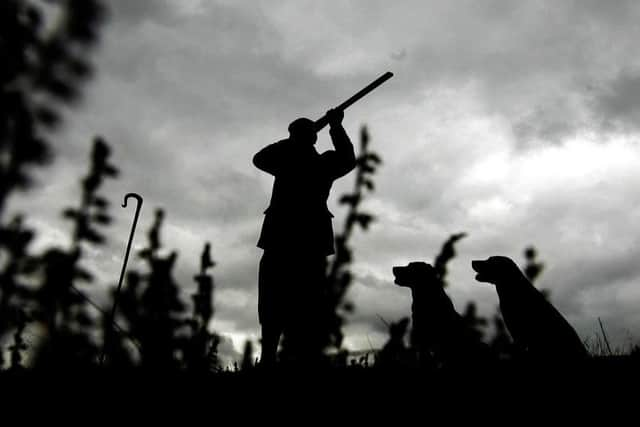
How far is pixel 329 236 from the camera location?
5793 millimetres

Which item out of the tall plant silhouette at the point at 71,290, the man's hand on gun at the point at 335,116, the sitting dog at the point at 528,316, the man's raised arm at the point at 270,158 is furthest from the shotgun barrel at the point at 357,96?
the tall plant silhouette at the point at 71,290

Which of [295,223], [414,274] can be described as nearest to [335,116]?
[295,223]

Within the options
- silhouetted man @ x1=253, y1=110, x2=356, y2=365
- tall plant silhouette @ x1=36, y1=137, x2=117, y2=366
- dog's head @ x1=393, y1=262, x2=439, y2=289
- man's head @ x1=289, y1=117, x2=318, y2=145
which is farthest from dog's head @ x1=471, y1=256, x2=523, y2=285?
tall plant silhouette @ x1=36, y1=137, x2=117, y2=366

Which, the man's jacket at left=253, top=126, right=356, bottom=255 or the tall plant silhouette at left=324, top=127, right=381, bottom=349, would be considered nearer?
the tall plant silhouette at left=324, top=127, right=381, bottom=349

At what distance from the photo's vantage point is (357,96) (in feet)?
21.4

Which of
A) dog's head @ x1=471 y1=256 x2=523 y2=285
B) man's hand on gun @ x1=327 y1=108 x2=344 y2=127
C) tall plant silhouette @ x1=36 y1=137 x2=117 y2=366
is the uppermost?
man's hand on gun @ x1=327 y1=108 x2=344 y2=127

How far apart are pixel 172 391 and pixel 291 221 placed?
4.38 meters

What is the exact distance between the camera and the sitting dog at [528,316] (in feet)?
21.6

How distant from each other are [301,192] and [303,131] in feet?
2.58

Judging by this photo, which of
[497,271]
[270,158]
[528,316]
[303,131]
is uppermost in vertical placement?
[303,131]

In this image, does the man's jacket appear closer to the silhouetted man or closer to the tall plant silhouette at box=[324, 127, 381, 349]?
the silhouetted man

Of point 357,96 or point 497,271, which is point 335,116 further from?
point 497,271

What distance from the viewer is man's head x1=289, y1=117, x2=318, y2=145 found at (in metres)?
6.13

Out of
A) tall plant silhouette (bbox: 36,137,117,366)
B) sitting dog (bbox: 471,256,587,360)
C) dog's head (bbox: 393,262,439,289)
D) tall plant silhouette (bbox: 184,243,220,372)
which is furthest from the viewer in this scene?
dog's head (bbox: 393,262,439,289)
